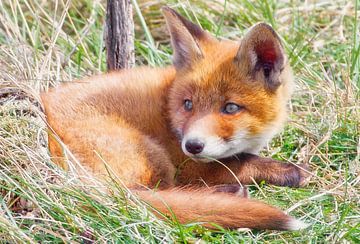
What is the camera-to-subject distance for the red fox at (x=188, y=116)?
4.30 m

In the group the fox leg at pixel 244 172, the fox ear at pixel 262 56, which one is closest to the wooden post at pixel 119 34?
the fox ear at pixel 262 56

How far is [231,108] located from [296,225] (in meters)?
1.01

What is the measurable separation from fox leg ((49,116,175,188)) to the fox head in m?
0.24

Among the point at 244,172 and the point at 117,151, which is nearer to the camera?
the point at 117,151

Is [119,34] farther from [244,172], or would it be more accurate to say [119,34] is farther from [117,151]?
[244,172]

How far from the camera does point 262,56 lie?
4.56 metres

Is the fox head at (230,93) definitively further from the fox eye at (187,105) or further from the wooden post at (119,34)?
the wooden post at (119,34)

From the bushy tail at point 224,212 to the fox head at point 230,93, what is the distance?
19.3 inches

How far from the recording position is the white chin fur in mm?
3696

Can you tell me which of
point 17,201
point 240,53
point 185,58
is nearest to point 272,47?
point 240,53

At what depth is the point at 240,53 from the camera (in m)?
4.55

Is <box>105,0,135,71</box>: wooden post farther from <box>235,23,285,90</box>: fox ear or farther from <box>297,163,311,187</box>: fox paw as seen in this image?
<box>297,163,311,187</box>: fox paw

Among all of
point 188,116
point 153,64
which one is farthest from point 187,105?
point 153,64

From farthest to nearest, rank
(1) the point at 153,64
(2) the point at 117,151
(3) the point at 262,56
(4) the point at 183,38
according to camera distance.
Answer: (1) the point at 153,64, (4) the point at 183,38, (3) the point at 262,56, (2) the point at 117,151
